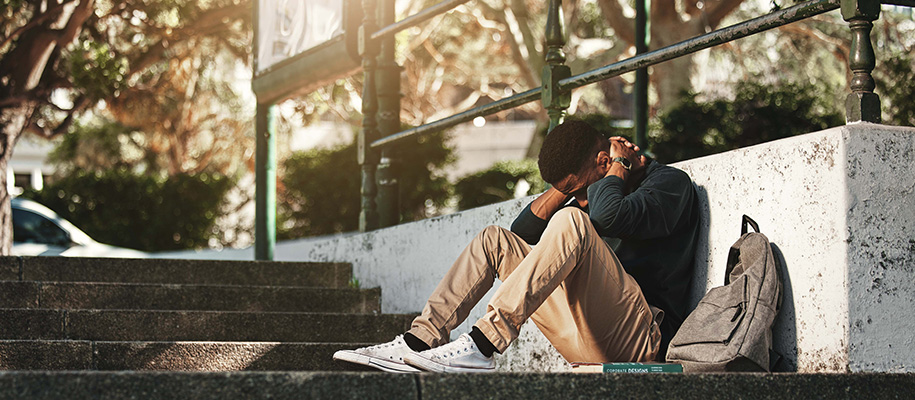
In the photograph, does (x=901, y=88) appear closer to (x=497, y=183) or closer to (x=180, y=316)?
(x=497, y=183)

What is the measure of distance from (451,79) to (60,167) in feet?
33.1

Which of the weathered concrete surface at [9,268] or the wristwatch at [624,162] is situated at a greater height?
the wristwatch at [624,162]

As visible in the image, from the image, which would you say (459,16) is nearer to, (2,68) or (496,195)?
(496,195)

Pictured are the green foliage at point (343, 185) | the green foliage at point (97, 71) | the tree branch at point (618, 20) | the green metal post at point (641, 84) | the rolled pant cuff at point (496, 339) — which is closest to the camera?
the rolled pant cuff at point (496, 339)

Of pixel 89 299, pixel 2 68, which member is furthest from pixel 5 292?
pixel 2 68

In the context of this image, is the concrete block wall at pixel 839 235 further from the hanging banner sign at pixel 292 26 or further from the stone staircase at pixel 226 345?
the hanging banner sign at pixel 292 26

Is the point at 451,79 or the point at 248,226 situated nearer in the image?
the point at 248,226

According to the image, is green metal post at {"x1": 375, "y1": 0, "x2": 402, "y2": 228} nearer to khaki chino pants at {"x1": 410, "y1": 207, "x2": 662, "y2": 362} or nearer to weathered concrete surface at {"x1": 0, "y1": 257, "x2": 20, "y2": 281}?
weathered concrete surface at {"x1": 0, "y1": 257, "x2": 20, "y2": 281}

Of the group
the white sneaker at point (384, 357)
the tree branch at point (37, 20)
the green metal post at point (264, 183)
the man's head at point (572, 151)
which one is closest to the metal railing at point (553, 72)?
the man's head at point (572, 151)

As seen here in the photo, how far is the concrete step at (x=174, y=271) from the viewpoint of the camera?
593cm

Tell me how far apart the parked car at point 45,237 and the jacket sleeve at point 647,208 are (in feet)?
35.6

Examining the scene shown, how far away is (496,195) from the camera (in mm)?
15961

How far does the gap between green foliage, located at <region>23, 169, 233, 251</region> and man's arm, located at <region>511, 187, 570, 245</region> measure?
52.5 feet

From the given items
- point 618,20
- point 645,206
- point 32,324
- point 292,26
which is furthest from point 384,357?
point 618,20
